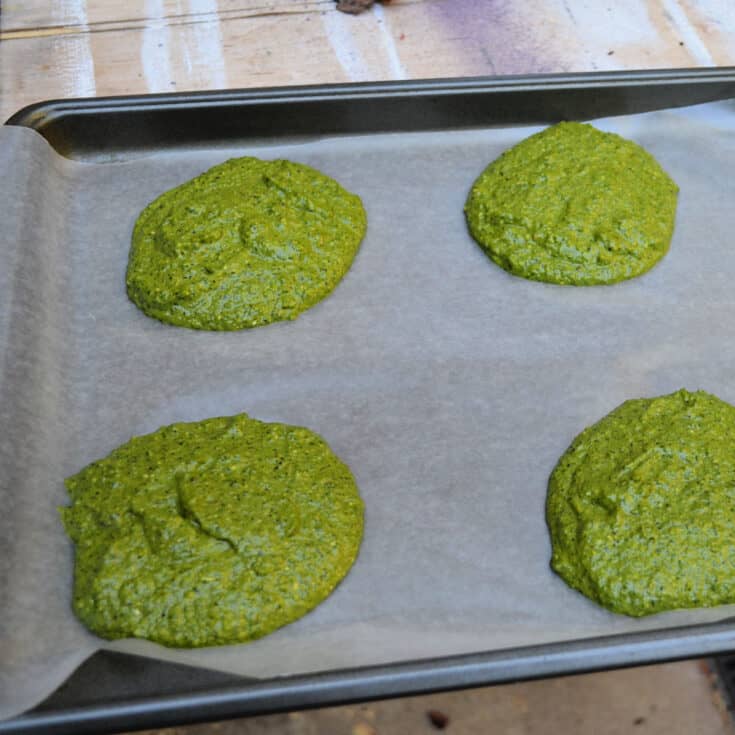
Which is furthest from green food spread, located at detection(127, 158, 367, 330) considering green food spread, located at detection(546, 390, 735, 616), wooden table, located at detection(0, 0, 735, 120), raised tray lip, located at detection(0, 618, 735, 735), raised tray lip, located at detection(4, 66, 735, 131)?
raised tray lip, located at detection(0, 618, 735, 735)

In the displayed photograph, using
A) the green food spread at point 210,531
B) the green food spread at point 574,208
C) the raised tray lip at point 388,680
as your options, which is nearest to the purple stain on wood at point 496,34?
the green food spread at point 574,208

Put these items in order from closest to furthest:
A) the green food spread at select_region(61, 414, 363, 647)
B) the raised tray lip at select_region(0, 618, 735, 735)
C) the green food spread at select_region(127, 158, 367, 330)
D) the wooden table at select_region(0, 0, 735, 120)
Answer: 1. the raised tray lip at select_region(0, 618, 735, 735)
2. the green food spread at select_region(61, 414, 363, 647)
3. the green food spread at select_region(127, 158, 367, 330)
4. the wooden table at select_region(0, 0, 735, 120)

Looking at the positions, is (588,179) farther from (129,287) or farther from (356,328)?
(129,287)

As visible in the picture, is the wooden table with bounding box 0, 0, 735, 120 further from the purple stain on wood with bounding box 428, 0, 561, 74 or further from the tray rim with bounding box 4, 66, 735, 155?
the tray rim with bounding box 4, 66, 735, 155

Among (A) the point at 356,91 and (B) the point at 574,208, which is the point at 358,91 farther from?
(B) the point at 574,208

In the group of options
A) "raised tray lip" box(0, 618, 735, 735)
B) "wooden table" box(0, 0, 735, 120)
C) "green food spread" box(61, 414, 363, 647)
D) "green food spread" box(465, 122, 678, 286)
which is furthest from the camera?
"wooden table" box(0, 0, 735, 120)

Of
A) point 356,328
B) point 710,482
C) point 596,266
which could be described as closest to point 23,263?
point 356,328
